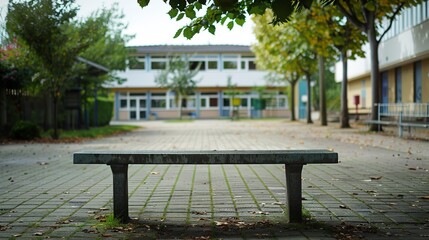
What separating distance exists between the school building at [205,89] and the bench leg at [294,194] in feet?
195

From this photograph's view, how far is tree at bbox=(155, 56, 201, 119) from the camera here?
57.7m

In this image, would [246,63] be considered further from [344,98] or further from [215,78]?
[344,98]

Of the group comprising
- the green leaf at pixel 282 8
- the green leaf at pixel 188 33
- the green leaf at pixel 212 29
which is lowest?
the green leaf at pixel 282 8

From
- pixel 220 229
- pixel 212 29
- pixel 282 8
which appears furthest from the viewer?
pixel 212 29

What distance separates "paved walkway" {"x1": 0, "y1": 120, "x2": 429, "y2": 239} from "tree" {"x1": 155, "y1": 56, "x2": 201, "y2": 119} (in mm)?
47378

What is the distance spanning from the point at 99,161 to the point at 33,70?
56.0 ft

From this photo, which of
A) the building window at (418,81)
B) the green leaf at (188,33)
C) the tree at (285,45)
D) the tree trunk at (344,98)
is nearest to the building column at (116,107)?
the tree at (285,45)

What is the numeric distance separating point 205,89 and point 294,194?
2396 inches

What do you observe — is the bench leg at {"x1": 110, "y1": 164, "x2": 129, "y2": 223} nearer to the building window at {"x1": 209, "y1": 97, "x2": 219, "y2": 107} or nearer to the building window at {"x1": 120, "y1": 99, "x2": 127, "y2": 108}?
the building window at {"x1": 209, "y1": 97, "x2": 219, "y2": 107}

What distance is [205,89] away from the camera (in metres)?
65.9

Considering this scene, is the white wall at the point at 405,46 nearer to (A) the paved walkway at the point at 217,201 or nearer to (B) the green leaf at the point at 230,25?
(A) the paved walkway at the point at 217,201

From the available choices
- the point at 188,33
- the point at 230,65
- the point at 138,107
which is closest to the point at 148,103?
the point at 138,107

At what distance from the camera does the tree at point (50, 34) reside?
58.9ft

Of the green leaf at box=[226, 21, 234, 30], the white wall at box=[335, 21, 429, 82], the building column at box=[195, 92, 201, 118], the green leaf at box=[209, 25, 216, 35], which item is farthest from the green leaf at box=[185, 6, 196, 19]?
the building column at box=[195, 92, 201, 118]
